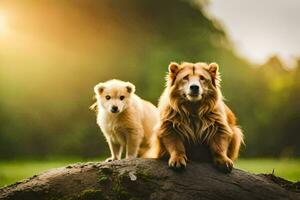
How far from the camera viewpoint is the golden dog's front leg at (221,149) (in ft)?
29.9

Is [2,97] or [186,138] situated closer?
[186,138]

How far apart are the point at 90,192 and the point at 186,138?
5.12 ft

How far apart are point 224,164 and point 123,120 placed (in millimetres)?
2550

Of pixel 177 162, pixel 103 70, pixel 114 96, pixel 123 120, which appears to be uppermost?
pixel 103 70

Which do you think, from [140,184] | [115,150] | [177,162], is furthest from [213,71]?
[115,150]

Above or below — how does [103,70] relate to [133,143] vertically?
above

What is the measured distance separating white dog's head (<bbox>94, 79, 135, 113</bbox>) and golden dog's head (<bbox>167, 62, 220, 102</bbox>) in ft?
6.01

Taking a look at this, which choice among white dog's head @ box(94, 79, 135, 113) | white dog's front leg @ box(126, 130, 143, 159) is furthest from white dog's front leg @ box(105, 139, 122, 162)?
white dog's head @ box(94, 79, 135, 113)

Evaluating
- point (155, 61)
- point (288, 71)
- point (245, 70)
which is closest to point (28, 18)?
point (155, 61)

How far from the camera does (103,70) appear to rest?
111 ft

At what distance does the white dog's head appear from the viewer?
10977mm

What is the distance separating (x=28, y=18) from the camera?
37.0 m

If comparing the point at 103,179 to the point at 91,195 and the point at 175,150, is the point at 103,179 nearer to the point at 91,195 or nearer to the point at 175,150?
the point at 91,195

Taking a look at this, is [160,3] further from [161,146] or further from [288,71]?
[161,146]
